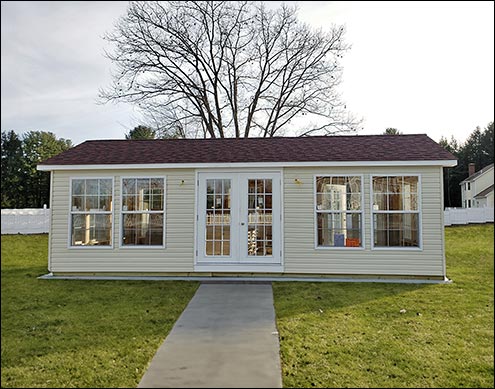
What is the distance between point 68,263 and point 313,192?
19.1 ft

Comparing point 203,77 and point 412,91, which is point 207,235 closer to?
point 412,91

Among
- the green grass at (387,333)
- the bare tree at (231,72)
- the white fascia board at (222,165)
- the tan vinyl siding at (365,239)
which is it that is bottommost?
the green grass at (387,333)

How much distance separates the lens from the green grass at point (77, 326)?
370 cm

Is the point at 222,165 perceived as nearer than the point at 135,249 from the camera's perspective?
Yes

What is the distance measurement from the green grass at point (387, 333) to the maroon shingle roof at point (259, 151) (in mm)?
2802

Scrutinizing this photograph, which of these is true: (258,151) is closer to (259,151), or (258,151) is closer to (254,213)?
(259,151)

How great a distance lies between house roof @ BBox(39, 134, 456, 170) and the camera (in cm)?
877

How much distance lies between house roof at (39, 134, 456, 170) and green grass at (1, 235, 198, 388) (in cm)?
289

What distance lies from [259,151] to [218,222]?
196 centimetres

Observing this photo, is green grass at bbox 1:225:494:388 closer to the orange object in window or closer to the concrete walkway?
the concrete walkway

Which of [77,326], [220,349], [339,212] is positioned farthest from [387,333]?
[77,326]

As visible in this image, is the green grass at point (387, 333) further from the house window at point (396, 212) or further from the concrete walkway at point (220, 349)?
the house window at point (396, 212)

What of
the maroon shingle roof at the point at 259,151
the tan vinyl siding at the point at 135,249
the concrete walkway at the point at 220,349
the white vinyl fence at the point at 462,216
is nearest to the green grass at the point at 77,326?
the concrete walkway at the point at 220,349

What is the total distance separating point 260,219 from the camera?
891 centimetres
